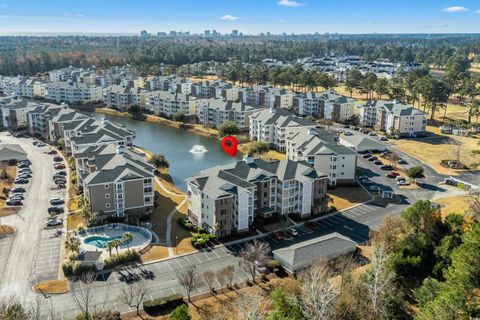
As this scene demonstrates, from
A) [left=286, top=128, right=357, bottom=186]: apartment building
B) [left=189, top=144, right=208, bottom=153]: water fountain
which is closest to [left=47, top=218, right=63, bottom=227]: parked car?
[left=286, top=128, right=357, bottom=186]: apartment building

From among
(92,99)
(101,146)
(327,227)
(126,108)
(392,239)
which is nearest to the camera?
(392,239)

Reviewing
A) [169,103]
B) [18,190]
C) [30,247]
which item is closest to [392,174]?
[30,247]

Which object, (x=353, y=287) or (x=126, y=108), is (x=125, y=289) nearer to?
(x=353, y=287)

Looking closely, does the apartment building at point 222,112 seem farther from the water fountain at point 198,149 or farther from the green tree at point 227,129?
the water fountain at point 198,149

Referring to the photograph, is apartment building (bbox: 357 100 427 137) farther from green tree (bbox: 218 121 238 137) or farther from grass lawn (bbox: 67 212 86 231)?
grass lawn (bbox: 67 212 86 231)

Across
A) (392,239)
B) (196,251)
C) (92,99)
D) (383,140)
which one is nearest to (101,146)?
(196,251)

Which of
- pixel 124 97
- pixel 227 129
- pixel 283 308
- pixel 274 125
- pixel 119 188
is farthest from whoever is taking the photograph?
pixel 124 97

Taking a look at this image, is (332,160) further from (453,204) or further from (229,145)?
(229,145)
